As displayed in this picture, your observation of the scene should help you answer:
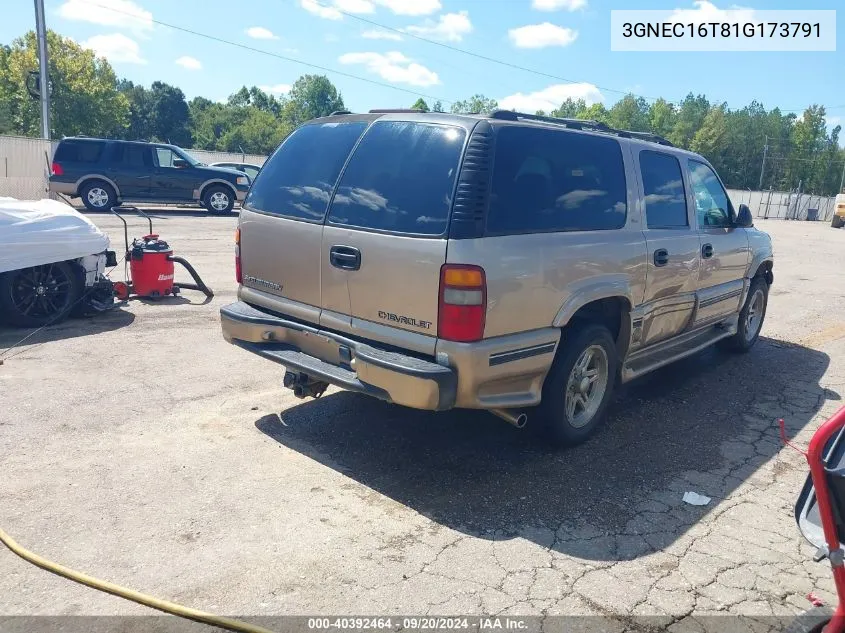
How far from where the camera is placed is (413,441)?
447 centimetres

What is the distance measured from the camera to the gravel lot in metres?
2.91

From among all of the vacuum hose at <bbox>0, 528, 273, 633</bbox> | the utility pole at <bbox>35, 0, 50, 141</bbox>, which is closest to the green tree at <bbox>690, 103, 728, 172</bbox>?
the utility pole at <bbox>35, 0, 50, 141</bbox>

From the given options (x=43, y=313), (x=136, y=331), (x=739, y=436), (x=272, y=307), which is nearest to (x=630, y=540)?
(x=739, y=436)

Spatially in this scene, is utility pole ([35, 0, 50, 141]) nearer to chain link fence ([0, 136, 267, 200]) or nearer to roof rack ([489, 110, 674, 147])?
chain link fence ([0, 136, 267, 200])

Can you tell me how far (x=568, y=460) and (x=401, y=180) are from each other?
204 centimetres

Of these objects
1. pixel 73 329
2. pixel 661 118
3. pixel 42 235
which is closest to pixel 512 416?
pixel 73 329

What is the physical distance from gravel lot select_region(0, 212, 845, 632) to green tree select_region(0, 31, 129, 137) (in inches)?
2086

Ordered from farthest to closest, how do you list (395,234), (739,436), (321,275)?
(739,436) < (321,275) < (395,234)

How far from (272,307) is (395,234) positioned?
1.18m

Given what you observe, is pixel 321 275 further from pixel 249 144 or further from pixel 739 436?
pixel 249 144

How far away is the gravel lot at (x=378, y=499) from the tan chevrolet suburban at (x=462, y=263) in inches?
19.2

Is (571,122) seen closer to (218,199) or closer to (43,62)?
(218,199)

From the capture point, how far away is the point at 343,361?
156 inches

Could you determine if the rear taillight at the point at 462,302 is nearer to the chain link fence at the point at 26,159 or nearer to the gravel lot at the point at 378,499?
the gravel lot at the point at 378,499
